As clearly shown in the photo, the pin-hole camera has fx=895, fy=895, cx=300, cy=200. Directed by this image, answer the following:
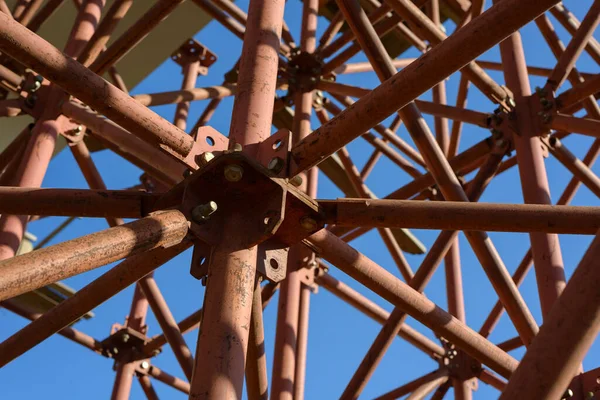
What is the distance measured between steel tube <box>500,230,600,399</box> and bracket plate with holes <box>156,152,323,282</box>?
1.46 meters

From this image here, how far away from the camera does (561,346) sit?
275 centimetres

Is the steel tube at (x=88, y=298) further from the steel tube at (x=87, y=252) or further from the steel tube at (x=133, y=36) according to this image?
the steel tube at (x=133, y=36)

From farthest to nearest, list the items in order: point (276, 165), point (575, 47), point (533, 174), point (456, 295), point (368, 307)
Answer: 1. point (456, 295)
2. point (368, 307)
3. point (575, 47)
4. point (533, 174)
5. point (276, 165)

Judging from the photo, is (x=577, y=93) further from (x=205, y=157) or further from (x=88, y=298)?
(x=88, y=298)

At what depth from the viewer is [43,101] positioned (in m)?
6.93

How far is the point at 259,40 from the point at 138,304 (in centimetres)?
568

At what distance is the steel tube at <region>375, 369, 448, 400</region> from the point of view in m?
8.43

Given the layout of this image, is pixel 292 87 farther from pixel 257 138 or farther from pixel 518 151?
pixel 257 138

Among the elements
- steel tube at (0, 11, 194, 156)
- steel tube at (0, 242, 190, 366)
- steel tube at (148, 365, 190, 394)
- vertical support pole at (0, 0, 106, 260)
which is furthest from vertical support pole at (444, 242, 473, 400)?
steel tube at (0, 11, 194, 156)

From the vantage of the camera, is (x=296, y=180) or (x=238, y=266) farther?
(x=296, y=180)

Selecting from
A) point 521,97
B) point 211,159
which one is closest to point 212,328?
point 211,159

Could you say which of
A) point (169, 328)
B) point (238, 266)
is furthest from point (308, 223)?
point (169, 328)

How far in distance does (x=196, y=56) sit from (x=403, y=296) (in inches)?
305

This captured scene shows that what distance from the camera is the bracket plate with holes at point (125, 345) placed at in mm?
9102
